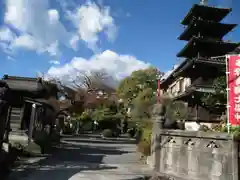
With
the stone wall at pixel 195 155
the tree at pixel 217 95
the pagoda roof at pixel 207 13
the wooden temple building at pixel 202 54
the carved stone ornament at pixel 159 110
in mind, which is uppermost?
the pagoda roof at pixel 207 13

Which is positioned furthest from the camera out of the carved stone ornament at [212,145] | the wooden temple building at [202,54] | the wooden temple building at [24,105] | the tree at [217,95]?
the wooden temple building at [202,54]

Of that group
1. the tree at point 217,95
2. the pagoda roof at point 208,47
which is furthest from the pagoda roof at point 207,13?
the tree at point 217,95

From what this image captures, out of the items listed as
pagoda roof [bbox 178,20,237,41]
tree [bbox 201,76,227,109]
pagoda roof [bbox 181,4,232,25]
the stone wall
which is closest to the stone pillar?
the stone wall

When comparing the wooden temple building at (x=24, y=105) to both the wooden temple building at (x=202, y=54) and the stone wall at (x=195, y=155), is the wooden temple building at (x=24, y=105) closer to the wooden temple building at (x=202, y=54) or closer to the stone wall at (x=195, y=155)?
the stone wall at (x=195, y=155)

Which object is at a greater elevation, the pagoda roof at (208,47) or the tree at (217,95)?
the pagoda roof at (208,47)

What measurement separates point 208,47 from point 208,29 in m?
2.24

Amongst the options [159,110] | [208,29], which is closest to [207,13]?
[208,29]

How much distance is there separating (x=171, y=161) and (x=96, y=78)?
4146cm

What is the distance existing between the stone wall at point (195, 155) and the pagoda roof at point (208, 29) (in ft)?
61.5

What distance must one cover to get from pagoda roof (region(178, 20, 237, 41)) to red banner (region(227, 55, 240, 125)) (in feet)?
59.8

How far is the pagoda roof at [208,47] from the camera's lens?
82.7ft

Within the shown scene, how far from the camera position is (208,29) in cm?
2683

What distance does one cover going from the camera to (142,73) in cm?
5003

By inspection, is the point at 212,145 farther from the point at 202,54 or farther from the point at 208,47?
the point at 208,47
